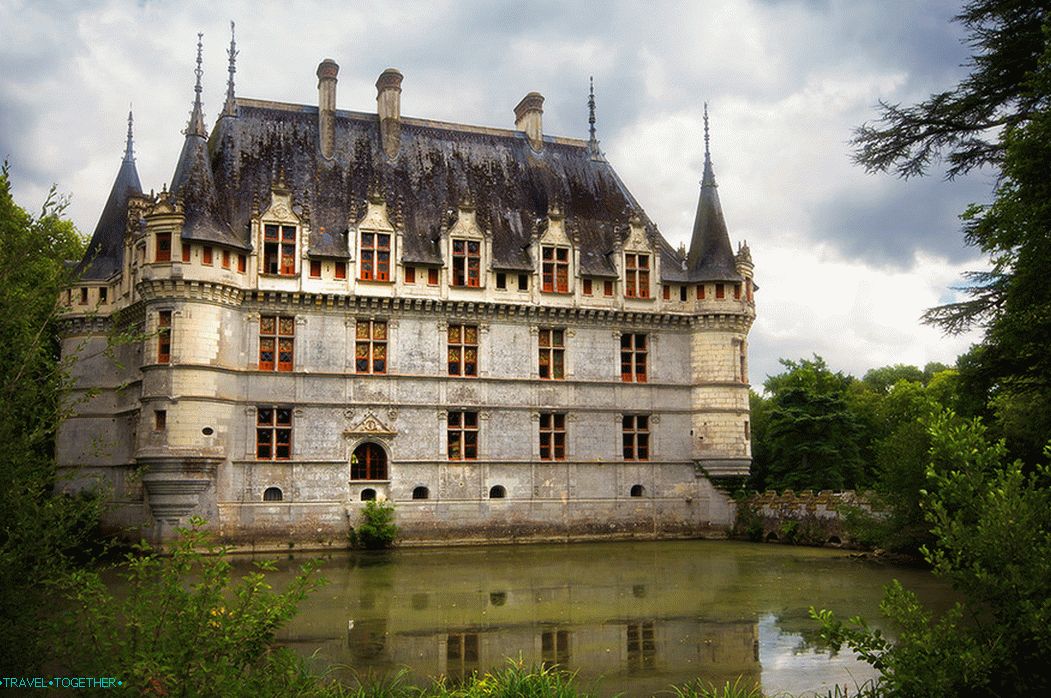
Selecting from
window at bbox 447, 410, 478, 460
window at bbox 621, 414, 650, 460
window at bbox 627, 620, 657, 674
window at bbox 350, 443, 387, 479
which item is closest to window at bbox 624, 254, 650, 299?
window at bbox 621, 414, 650, 460

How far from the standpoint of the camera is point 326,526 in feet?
94.8

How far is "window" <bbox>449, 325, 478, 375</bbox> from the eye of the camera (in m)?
31.4

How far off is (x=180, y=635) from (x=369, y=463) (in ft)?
77.7

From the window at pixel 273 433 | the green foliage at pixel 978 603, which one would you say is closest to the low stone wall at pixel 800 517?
the window at pixel 273 433

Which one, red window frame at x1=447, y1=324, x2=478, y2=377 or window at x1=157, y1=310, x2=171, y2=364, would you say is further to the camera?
red window frame at x1=447, y1=324, x2=478, y2=377

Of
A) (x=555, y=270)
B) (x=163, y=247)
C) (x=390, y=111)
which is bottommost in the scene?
(x=163, y=247)

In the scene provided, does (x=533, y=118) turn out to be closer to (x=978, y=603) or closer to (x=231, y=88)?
(x=231, y=88)

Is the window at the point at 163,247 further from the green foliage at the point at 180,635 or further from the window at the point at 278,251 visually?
the green foliage at the point at 180,635

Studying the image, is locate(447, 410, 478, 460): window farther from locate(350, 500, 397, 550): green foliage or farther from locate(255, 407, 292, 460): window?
locate(255, 407, 292, 460): window

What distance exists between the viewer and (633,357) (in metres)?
33.5

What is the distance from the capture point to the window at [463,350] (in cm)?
3141

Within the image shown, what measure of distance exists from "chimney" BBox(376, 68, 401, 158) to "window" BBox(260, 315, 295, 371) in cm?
788

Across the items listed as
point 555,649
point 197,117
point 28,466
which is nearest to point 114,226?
point 197,117

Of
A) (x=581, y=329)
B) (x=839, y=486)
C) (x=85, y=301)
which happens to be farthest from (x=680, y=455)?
(x=85, y=301)
